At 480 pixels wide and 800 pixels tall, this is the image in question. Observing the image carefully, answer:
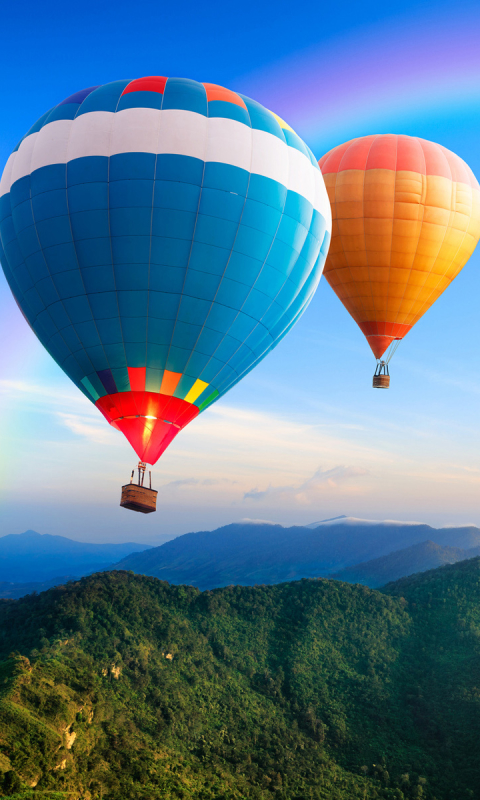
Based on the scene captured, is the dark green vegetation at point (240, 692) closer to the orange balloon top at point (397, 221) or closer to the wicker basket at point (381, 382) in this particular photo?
the wicker basket at point (381, 382)

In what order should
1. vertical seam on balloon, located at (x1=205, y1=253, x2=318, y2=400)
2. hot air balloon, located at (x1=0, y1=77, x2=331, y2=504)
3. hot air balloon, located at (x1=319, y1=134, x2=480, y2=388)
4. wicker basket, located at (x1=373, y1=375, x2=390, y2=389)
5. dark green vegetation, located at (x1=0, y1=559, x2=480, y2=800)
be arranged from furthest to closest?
wicker basket, located at (x1=373, y1=375, x2=390, y2=389) → dark green vegetation, located at (x1=0, y1=559, x2=480, y2=800) → hot air balloon, located at (x1=319, y1=134, x2=480, y2=388) → vertical seam on balloon, located at (x1=205, y1=253, x2=318, y2=400) → hot air balloon, located at (x1=0, y1=77, x2=331, y2=504)

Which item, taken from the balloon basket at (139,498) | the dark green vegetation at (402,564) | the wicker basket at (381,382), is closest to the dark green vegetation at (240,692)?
the balloon basket at (139,498)

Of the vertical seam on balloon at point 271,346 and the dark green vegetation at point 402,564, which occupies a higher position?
the vertical seam on balloon at point 271,346

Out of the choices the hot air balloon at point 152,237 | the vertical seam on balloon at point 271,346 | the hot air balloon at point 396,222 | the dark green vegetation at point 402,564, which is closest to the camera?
the hot air balloon at point 152,237

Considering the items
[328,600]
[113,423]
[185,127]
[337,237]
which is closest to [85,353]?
[113,423]

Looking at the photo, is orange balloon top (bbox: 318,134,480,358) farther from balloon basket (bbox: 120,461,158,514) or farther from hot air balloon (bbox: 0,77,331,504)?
balloon basket (bbox: 120,461,158,514)

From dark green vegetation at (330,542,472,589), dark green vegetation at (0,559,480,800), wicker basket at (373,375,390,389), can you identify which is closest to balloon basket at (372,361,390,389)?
wicker basket at (373,375,390,389)
